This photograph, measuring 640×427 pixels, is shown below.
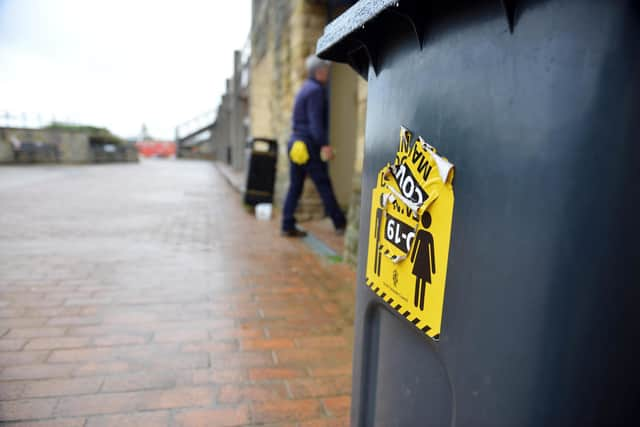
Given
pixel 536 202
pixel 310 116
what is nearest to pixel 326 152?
pixel 310 116

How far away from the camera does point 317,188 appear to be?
5.27 m

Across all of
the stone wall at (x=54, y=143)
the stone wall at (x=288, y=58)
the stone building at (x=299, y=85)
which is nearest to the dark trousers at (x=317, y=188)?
the stone building at (x=299, y=85)

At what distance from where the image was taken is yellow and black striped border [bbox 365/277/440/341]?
1006 mm

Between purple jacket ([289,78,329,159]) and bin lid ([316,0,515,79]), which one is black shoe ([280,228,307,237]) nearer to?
purple jacket ([289,78,329,159])

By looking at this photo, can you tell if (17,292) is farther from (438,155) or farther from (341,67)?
(341,67)

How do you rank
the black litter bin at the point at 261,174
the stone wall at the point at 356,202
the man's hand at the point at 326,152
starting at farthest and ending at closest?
the black litter bin at the point at 261,174 < the man's hand at the point at 326,152 < the stone wall at the point at 356,202

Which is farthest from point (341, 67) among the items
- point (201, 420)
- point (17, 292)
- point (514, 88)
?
point (514, 88)

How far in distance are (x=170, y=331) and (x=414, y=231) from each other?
2136 millimetres

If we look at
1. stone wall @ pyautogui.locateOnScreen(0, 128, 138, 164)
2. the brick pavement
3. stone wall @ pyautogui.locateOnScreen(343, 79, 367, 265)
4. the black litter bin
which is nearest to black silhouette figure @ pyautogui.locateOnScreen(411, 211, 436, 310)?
the brick pavement

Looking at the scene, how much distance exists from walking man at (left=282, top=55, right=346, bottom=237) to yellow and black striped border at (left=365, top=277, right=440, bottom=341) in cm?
390

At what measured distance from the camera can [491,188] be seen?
82 centimetres

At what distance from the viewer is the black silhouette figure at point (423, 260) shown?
3.23 ft

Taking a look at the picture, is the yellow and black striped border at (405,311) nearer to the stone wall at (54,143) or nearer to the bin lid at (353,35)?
the bin lid at (353,35)

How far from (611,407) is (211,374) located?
184 centimetres
